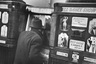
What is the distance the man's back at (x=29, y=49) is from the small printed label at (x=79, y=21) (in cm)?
60

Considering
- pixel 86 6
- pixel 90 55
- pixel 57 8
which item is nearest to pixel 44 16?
pixel 57 8

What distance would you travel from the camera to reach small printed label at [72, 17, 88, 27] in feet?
6.51

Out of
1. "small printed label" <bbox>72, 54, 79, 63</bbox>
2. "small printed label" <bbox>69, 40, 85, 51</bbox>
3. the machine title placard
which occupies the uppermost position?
the machine title placard

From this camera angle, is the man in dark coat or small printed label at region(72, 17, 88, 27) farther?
the man in dark coat

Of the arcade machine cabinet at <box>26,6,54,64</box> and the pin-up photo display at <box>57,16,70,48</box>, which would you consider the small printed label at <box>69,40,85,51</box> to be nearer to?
the pin-up photo display at <box>57,16,70,48</box>

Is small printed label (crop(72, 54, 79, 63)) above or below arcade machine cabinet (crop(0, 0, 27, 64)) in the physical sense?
below

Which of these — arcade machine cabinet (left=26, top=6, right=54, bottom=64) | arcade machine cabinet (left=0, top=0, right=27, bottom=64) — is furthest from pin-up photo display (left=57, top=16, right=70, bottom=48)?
arcade machine cabinet (left=0, top=0, right=27, bottom=64)

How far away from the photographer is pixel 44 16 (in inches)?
104

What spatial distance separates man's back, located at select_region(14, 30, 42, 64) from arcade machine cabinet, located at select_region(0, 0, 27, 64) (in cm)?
33

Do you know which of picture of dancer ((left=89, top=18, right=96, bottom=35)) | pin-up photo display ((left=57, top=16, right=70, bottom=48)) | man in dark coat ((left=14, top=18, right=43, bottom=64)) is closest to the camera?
picture of dancer ((left=89, top=18, right=96, bottom=35))

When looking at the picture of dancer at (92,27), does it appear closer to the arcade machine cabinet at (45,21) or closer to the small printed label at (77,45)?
the small printed label at (77,45)

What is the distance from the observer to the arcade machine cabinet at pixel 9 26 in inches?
104

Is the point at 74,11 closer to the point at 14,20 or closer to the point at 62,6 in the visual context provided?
the point at 62,6

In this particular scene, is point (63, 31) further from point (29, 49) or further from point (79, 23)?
point (29, 49)
